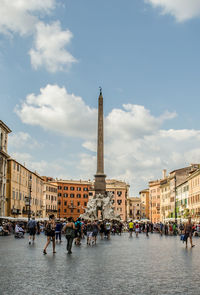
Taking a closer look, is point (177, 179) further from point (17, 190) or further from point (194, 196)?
point (17, 190)

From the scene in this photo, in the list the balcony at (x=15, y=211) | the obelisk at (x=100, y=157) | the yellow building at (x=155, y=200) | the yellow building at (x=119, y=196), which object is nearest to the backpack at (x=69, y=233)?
the obelisk at (x=100, y=157)

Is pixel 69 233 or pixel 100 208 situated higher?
pixel 100 208

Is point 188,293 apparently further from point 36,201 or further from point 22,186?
point 36,201

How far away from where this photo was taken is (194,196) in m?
71.1

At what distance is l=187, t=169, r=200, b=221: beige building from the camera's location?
6732 cm

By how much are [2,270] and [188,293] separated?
212 inches

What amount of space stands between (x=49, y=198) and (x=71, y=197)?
16.4 m

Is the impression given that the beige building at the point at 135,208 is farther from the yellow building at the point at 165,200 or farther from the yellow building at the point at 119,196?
the yellow building at the point at 165,200

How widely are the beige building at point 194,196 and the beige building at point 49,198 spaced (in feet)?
144

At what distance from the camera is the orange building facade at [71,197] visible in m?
131

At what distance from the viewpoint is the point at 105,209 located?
54312 millimetres

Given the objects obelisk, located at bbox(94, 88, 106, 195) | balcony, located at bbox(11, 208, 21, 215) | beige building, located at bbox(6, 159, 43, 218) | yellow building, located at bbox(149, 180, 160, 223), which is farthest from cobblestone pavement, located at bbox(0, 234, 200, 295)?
yellow building, located at bbox(149, 180, 160, 223)

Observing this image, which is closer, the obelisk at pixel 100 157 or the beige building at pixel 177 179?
the obelisk at pixel 100 157

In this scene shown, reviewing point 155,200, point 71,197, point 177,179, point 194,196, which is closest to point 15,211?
point 194,196
